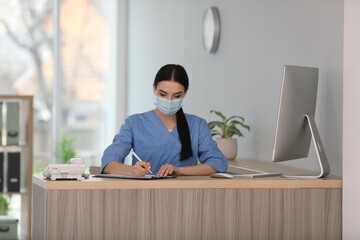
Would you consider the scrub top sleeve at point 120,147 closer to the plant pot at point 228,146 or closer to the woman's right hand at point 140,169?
the woman's right hand at point 140,169

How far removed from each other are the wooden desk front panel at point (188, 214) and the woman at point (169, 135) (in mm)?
277

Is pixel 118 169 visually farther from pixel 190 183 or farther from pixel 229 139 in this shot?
pixel 229 139

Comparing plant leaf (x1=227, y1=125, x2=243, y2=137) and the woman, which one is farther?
plant leaf (x1=227, y1=125, x2=243, y2=137)

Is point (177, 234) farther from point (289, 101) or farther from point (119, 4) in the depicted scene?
point (119, 4)

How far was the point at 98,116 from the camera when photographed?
24.1ft

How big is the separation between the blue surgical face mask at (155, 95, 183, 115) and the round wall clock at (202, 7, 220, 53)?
1.84m

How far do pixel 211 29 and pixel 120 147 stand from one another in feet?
6.78

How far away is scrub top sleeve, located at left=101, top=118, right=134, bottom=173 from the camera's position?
8.62 feet

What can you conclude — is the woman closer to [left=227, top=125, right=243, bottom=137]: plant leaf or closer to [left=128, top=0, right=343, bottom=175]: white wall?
[left=128, top=0, right=343, bottom=175]: white wall

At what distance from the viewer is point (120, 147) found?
270 centimetres

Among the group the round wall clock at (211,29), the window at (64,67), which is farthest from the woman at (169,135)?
the window at (64,67)

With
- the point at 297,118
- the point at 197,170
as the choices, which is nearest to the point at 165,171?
the point at 197,170

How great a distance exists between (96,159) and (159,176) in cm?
493
